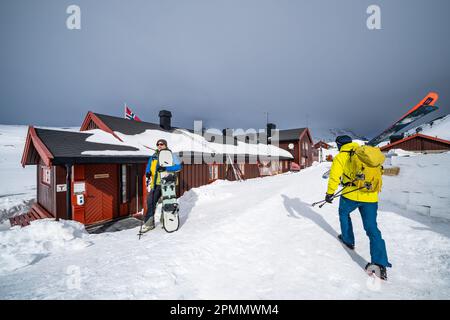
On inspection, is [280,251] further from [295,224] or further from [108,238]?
[108,238]

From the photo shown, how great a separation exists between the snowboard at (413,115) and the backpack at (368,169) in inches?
50.6

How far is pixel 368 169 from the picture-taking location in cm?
264

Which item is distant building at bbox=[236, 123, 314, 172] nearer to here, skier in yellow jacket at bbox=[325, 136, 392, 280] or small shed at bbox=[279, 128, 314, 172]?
small shed at bbox=[279, 128, 314, 172]

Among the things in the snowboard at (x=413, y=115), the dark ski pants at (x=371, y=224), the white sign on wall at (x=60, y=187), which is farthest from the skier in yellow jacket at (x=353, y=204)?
the white sign on wall at (x=60, y=187)

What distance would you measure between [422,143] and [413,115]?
80.3ft

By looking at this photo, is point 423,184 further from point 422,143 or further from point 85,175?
point 422,143

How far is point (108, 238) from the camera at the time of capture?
4.05 meters

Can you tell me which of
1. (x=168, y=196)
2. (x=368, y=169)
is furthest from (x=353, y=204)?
(x=168, y=196)

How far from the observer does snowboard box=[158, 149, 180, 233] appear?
423cm

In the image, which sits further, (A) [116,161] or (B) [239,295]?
(A) [116,161]

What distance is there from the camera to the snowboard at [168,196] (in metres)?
4.23
